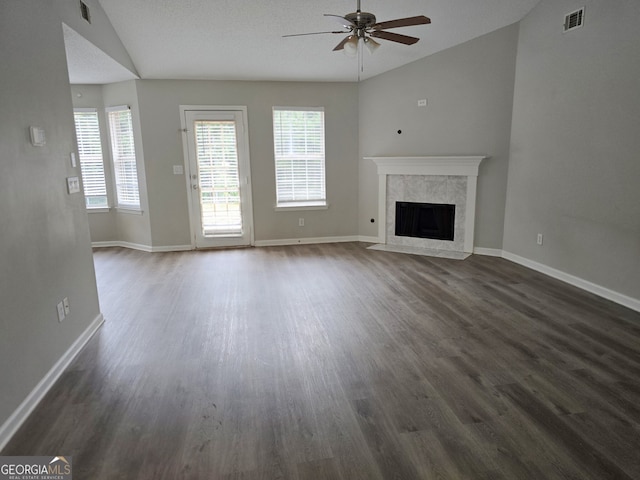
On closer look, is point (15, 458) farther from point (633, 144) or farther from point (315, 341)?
point (633, 144)

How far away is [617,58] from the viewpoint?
3.47m

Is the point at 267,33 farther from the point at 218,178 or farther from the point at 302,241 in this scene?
the point at 302,241

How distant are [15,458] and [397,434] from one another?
1866 millimetres

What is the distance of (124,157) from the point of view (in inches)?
238

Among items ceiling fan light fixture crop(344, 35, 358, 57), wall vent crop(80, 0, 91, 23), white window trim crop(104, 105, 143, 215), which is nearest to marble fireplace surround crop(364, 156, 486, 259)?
ceiling fan light fixture crop(344, 35, 358, 57)

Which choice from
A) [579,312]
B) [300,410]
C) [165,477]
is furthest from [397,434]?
[579,312]

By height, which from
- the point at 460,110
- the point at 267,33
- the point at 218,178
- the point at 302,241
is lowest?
the point at 302,241

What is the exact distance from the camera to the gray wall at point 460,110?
16.2ft

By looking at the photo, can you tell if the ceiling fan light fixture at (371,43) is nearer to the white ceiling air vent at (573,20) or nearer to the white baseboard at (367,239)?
the white ceiling air vent at (573,20)

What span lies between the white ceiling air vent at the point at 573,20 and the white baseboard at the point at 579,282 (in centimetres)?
254

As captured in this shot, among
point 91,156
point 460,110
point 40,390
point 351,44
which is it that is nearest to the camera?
point 40,390
